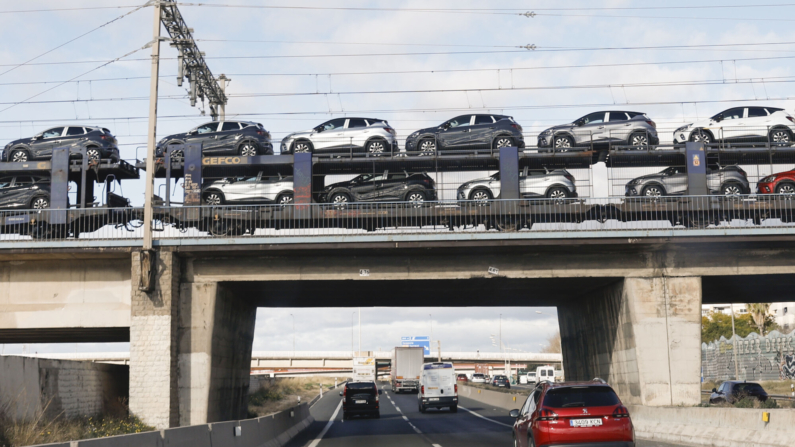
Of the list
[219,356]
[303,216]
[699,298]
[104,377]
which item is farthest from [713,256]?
[104,377]

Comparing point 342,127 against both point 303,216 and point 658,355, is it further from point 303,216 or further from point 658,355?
point 658,355

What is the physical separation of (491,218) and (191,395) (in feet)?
39.3

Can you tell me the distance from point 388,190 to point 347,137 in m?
3.08

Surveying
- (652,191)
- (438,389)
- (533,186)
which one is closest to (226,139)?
(533,186)

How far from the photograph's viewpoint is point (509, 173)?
29.3 m

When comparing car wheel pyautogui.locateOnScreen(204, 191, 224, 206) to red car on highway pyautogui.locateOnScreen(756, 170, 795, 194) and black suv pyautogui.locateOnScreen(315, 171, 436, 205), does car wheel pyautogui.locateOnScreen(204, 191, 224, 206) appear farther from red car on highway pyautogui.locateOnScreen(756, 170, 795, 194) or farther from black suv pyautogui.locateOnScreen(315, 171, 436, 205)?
red car on highway pyautogui.locateOnScreen(756, 170, 795, 194)

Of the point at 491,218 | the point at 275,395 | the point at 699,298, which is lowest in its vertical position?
the point at 275,395

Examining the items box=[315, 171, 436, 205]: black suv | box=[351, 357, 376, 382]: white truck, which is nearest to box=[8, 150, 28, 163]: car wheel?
box=[315, 171, 436, 205]: black suv

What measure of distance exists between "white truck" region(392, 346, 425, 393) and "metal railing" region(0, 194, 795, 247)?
33.5 meters

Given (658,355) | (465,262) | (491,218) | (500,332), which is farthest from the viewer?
(500,332)

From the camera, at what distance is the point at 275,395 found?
5619 cm

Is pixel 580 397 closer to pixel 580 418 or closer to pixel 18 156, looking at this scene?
pixel 580 418

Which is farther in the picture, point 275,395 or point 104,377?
point 275,395

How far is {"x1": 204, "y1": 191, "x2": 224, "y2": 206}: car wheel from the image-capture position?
99.9ft
